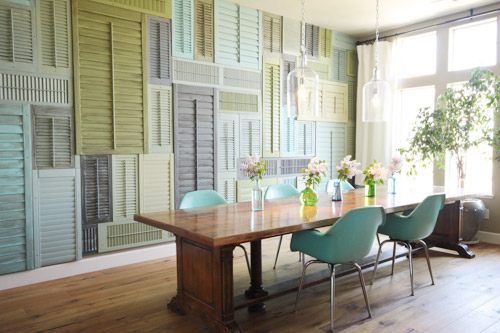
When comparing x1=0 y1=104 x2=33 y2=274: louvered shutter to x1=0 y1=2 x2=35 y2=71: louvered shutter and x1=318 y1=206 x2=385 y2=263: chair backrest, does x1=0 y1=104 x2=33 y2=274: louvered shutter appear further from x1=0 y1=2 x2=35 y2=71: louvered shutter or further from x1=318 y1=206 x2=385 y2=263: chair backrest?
x1=318 y1=206 x2=385 y2=263: chair backrest

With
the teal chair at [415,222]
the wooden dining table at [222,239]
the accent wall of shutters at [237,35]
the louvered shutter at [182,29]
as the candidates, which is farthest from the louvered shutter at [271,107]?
the teal chair at [415,222]

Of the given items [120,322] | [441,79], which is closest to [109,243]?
[120,322]

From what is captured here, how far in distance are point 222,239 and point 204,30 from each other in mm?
3092

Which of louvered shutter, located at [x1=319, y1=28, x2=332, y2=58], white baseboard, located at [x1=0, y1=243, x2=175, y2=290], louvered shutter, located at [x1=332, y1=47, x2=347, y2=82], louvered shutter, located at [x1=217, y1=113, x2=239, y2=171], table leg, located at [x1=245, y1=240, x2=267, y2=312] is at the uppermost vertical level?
louvered shutter, located at [x1=319, y1=28, x2=332, y2=58]

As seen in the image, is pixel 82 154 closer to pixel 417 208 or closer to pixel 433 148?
pixel 417 208

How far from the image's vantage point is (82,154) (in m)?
3.69

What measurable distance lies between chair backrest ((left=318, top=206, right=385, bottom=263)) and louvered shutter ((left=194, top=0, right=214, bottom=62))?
9.12ft

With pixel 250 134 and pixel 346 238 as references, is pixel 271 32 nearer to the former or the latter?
pixel 250 134

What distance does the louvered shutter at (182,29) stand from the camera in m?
4.22

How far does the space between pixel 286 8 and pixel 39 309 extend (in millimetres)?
4102

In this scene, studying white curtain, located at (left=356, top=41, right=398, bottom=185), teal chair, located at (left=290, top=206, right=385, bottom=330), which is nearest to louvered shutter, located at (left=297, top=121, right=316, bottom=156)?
white curtain, located at (left=356, top=41, right=398, bottom=185)

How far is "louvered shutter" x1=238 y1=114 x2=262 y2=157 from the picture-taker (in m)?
4.83

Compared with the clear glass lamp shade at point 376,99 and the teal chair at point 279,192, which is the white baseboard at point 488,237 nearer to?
the clear glass lamp shade at point 376,99

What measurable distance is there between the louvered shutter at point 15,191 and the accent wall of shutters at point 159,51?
1.29m
